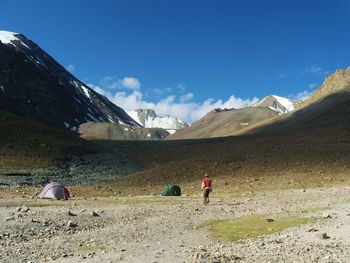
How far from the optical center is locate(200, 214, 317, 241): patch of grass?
961 inches

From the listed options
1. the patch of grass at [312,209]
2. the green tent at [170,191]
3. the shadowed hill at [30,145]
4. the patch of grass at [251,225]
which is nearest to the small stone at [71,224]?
the patch of grass at [251,225]

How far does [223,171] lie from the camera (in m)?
58.3

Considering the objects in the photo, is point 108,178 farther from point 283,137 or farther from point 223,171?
point 283,137

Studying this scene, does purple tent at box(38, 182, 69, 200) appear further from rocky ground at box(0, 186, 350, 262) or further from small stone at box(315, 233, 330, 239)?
small stone at box(315, 233, 330, 239)

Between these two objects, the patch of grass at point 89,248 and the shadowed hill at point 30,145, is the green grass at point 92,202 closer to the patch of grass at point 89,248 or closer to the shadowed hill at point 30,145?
the patch of grass at point 89,248

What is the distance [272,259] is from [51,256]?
26.5 feet

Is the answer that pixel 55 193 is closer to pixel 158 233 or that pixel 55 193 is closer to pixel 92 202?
pixel 92 202

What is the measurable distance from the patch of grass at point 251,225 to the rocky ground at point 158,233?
71cm

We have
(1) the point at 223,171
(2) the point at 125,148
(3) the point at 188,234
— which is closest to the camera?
(3) the point at 188,234

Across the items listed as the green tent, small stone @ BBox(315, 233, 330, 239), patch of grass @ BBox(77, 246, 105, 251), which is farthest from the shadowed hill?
small stone @ BBox(315, 233, 330, 239)

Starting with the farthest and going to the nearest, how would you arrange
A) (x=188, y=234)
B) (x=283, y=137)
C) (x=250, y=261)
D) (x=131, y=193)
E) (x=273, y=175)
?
1. (x=283, y=137)
2. (x=273, y=175)
3. (x=131, y=193)
4. (x=188, y=234)
5. (x=250, y=261)

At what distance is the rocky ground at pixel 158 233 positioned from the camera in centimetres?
1934

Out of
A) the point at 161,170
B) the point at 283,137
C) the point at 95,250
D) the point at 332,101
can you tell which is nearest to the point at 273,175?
the point at 161,170

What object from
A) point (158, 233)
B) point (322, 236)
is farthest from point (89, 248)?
point (322, 236)
